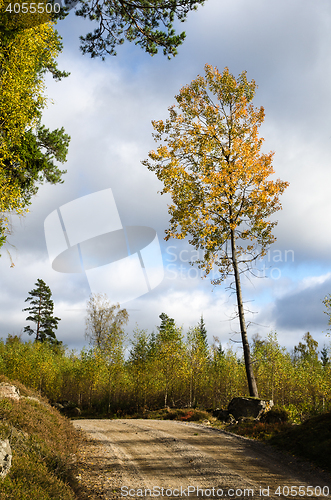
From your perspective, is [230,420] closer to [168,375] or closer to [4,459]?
[4,459]

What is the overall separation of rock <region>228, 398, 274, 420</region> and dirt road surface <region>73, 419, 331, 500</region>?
2430 mm

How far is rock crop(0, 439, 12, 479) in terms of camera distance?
531 cm

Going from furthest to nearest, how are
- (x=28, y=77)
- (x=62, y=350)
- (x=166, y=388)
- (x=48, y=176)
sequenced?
(x=62, y=350) → (x=166, y=388) → (x=48, y=176) → (x=28, y=77)

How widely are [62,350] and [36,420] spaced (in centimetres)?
3797

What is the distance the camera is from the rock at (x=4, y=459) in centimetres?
531

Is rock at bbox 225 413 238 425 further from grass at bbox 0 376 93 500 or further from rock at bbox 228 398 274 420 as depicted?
grass at bbox 0 376 93 500

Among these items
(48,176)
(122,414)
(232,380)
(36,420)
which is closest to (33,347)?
(122,414)

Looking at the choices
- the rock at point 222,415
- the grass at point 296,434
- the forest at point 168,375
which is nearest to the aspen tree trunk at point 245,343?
the grass at point 296,434

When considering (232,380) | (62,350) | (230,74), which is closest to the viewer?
(230,74)

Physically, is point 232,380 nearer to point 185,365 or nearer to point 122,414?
point 185,365

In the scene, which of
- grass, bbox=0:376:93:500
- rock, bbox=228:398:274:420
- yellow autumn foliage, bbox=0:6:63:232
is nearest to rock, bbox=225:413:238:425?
rock, bbox=228:398:274:420

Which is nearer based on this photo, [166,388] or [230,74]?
[230,74]

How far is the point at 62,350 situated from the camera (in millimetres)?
44344

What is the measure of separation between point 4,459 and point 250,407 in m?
11.1
